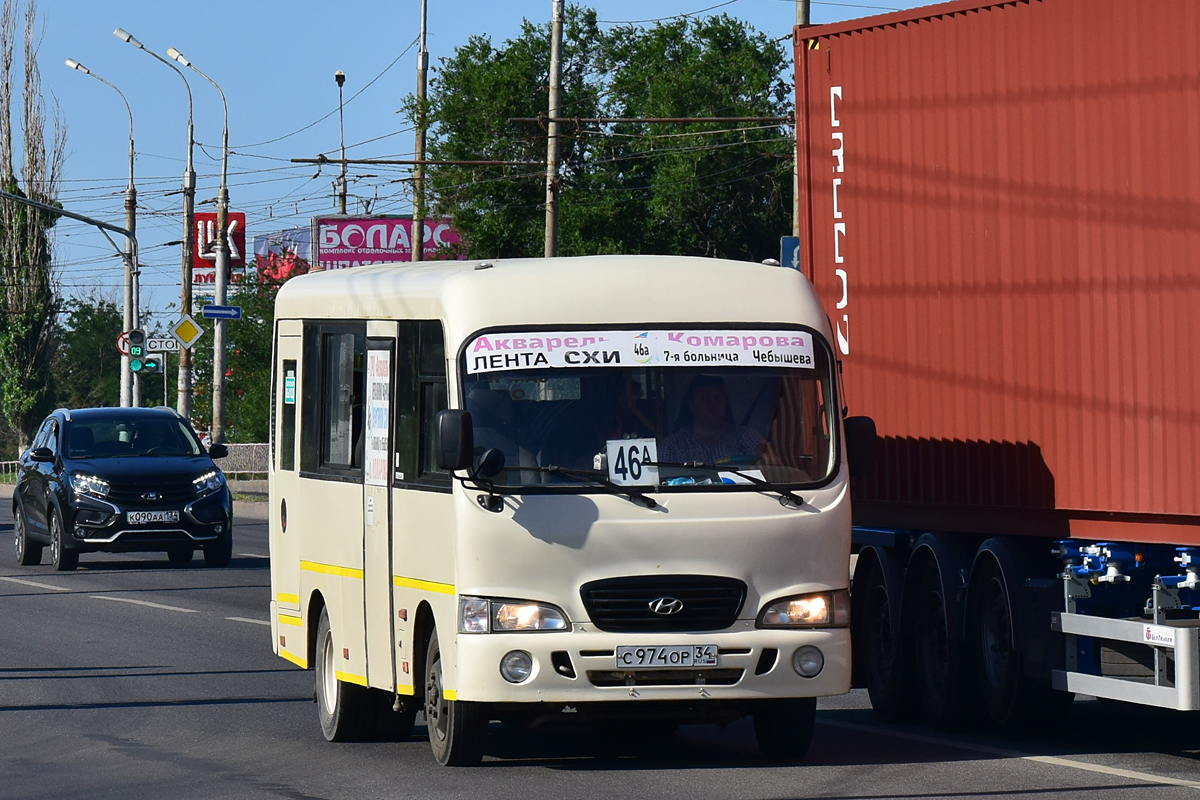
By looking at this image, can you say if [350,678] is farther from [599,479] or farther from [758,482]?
[758,482]

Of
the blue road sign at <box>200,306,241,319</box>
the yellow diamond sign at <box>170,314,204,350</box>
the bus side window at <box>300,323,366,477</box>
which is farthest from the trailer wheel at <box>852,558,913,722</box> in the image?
the yellow diamond sign at <box>170,314,204,350</box>

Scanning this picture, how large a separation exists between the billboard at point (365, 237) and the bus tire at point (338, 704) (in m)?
56.1

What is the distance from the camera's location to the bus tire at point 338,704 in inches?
433

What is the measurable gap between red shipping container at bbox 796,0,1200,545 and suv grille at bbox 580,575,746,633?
6.66ft

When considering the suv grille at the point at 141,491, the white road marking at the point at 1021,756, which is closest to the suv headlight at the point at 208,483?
the suv grille at the point at 141,491

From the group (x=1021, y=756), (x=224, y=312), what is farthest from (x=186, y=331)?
(x=1021, y=756)

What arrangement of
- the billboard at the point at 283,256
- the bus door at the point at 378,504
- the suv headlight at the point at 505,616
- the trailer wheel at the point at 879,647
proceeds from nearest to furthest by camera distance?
1. the suv headlight at the point at 505,616
2. the bus door at the point at 378,504
3. the trailer wheel at the point at 879,647
4. the billboard at the point at 283,256

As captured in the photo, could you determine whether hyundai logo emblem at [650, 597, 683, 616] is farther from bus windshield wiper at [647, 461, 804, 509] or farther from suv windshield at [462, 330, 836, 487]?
bus windshield wiper at [647, 461, 804, 509]

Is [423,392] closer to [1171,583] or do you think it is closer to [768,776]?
[768,776]

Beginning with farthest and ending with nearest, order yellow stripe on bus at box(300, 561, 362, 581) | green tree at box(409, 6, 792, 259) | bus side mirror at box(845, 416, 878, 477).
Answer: green tree at box(409, 6, 792, 259)
yellow stripe on bus at box(300, 561, 362, 581)
bus side mirror at box(845, 416, 878, 477)

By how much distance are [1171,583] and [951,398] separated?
2.11 metres

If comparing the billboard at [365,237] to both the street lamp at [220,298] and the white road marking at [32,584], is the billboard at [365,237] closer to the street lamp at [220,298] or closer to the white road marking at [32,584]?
the street lamp at [220,298]

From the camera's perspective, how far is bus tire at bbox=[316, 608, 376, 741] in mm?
11000

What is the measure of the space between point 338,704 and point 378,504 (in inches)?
47.6
